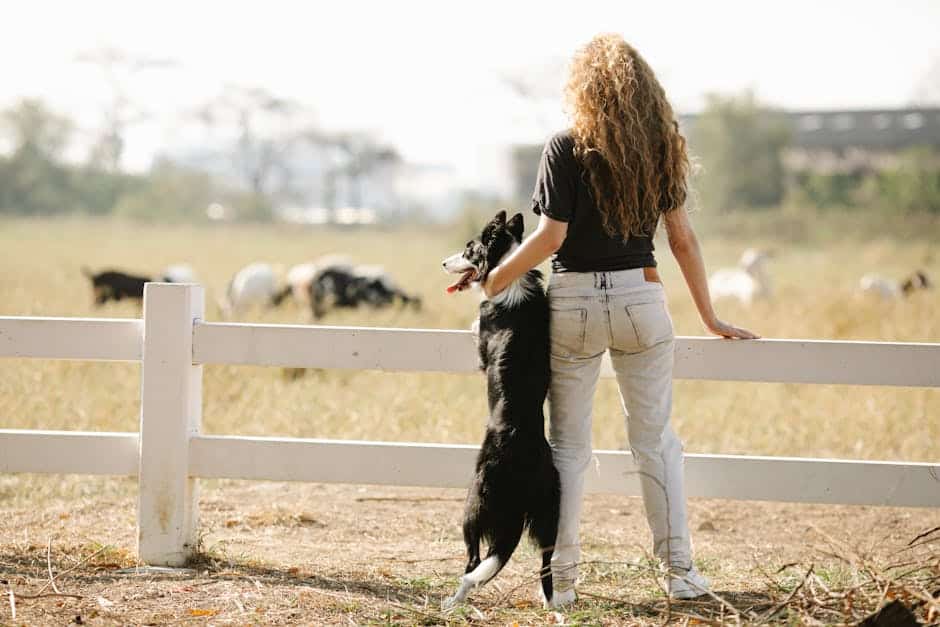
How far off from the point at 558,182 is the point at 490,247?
15.9 inches

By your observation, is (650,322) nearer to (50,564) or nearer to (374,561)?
(374,561)

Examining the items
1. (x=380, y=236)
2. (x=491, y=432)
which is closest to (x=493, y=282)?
(x=491, y=432)

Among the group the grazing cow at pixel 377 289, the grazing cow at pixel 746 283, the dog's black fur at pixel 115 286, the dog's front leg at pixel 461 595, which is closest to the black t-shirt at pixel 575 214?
the dog's front leg at pixel 461 595

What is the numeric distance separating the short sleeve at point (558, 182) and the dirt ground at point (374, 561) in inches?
44.7

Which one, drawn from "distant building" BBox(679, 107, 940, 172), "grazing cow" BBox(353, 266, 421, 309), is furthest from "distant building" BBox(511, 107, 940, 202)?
"grazing cow" BBox(353, 266, 421, 309)

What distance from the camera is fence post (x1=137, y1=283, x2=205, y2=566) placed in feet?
14.7

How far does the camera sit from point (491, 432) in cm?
390

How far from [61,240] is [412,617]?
108 ft

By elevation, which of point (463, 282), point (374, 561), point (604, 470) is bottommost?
point (374, 561)

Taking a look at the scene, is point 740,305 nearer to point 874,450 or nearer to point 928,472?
point 874,450

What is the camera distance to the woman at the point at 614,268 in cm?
374

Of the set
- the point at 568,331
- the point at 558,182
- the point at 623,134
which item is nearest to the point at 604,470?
the point at 568,331

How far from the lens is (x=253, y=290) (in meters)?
16.1

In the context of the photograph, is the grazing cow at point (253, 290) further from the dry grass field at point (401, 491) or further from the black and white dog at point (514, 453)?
the black and white dog at point (514, 453)
